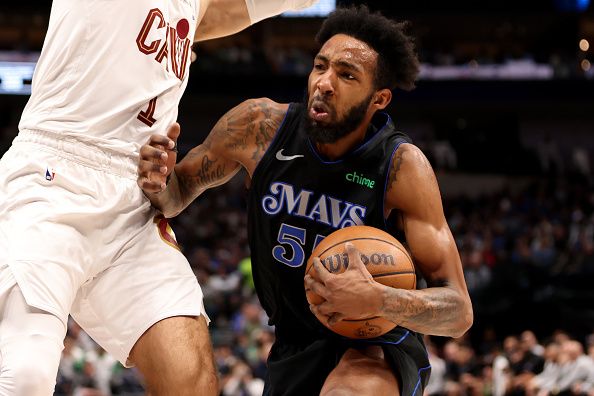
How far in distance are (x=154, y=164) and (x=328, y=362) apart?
113 cm

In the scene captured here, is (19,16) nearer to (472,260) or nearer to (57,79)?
(472,260)

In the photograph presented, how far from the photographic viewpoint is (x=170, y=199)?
4.00 m

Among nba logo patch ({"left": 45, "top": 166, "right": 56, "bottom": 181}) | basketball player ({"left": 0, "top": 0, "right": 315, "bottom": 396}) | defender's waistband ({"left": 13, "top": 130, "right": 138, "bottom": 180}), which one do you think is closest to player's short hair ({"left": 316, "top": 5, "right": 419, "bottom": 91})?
basketball player ({"left": 0, "top": 0, "right": 315, "bottom": 396})

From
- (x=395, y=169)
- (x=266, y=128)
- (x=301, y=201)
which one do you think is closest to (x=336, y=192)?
(x=301, y=201)

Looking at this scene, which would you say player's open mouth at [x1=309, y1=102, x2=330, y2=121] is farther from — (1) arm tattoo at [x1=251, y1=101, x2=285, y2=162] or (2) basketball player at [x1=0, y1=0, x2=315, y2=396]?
(2) basketball player at [x1=0, y1=0, x2=315, y2=396]

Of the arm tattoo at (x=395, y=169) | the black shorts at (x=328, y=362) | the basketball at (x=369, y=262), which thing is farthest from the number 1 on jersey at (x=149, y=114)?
the black shorts at (x=328, y=362)

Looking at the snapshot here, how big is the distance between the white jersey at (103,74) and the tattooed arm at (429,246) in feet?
3.52

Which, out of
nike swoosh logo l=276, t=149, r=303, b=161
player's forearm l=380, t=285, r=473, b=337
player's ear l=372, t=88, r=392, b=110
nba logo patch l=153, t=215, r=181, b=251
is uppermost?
player's ear l=372, t=88, r=392, b=110

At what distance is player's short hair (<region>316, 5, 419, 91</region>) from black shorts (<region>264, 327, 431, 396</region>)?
1106mm

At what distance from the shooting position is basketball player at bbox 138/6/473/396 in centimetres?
370

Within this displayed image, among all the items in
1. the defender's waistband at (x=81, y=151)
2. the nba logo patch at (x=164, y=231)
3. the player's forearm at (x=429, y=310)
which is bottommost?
the nba logo patch at (x=164, y=231)

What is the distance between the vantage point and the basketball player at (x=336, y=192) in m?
3.70

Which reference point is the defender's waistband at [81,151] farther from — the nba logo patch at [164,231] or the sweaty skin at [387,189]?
the nba logo patch at [164,231]

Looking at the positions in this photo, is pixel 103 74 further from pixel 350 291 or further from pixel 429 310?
pixel 429 310
